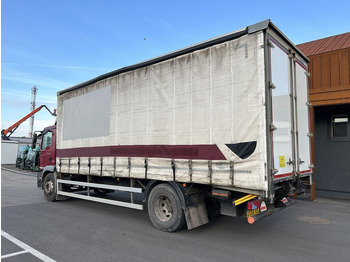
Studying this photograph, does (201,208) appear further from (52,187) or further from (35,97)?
(35,97)

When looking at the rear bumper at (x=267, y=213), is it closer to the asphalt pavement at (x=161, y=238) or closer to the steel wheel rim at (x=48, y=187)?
the asphalt pavement at (x=161, y=238)

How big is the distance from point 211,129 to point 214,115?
10.5 inches

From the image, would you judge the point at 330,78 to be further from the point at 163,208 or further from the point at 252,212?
the point at 163,208

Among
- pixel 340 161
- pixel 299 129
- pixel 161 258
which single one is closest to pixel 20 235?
pixel 161 258

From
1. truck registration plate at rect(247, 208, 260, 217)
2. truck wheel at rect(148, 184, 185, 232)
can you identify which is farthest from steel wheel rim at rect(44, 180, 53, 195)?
truck registration plate at rect(247, 208, 260, 217)

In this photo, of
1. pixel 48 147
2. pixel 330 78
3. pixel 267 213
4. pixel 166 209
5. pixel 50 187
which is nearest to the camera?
pixel 267 213

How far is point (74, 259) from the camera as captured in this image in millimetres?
4031

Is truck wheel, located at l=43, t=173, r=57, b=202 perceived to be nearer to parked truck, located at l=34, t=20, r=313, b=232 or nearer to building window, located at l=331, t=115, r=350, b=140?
parked truck, located at l=34, t=20, r=313, b=232

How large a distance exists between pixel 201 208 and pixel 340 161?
687 cm

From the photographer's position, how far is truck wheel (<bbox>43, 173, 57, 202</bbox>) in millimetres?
8719

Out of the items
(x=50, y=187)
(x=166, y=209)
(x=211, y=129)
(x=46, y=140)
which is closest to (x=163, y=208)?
(x=166, y=209)

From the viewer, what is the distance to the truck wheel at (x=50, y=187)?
28.6 ft

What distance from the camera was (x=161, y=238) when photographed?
4.99 metres

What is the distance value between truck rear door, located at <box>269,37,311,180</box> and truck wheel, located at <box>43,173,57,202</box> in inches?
288
